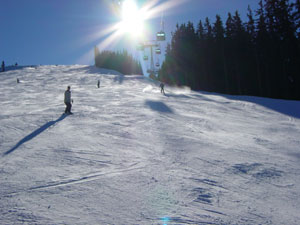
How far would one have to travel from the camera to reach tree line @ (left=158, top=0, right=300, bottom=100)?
1236 inches

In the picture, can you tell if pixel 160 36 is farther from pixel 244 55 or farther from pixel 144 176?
pixel 144 176

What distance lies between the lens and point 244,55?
126ft

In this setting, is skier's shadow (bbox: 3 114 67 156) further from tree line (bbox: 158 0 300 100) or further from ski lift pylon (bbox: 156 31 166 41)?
→ tree line (bbox: 158 0 300 100)

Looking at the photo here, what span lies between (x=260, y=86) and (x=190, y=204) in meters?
34.7

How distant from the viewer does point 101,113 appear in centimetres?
1195

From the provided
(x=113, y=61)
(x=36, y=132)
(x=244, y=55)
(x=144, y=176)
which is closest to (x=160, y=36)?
(x=244, y=55)

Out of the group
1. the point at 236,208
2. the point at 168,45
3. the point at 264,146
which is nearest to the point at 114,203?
the point at 236,208

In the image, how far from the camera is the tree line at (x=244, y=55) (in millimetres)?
31406

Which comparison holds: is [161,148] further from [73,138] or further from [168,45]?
[168,45]

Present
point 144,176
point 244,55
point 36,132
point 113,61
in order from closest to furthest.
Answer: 1. point 144,176
2. point 36,132
3. point 244,55
4. point 113,61

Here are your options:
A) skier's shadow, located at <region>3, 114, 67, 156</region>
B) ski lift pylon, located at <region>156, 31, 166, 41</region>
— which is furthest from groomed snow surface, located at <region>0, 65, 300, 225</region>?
ski lift pylon, located at <region>156, 31, 166, 41</region>

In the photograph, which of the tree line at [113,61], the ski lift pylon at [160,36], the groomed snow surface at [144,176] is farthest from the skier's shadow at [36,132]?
the tree line at [113,61]

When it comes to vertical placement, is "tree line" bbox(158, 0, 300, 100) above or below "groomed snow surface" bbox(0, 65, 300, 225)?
above

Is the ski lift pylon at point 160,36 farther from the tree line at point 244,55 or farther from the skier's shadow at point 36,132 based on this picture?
the skier's shadow at point 36,132
